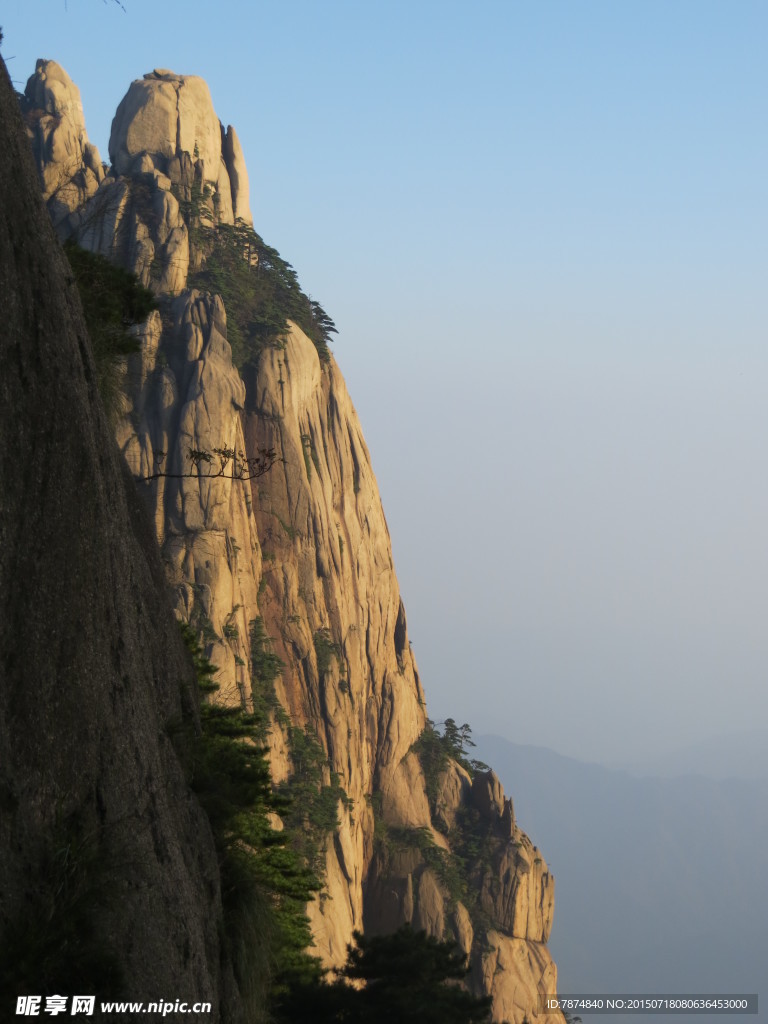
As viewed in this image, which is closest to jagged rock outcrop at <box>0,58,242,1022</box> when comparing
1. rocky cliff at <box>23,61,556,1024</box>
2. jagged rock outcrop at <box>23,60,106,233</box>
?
rocky cliff at <box>23,61,556,1024</box>

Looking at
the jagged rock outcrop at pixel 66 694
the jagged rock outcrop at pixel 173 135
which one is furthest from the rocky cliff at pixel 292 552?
the jagged rock outcrop at pixel 66 694

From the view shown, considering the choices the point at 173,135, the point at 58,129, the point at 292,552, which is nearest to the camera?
the point at 292,552

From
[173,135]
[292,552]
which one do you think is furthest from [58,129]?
[292,552]

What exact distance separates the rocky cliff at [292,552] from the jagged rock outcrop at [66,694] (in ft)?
150

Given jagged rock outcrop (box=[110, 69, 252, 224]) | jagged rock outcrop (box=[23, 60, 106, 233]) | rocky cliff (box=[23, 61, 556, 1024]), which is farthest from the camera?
jagged rock outcrop (box=[110, 69, 252, 224])

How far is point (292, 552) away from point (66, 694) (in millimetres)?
57824

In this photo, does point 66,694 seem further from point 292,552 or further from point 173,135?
point 173,135

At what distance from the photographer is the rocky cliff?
59531 mm

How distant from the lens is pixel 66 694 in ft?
29.4

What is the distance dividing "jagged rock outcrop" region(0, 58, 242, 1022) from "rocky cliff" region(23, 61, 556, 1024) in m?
45.8

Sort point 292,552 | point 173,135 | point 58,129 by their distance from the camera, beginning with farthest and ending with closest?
point 173,135
point 58,129
point 292,552

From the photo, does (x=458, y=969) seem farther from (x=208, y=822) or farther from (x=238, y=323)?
(x=238, y=323)

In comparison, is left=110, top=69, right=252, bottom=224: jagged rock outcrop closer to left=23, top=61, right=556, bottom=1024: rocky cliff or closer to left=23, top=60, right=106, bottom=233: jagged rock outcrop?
left=23, top=61, right=556, bottom=1024: rocky cliff

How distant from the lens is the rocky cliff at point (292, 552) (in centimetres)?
5953
